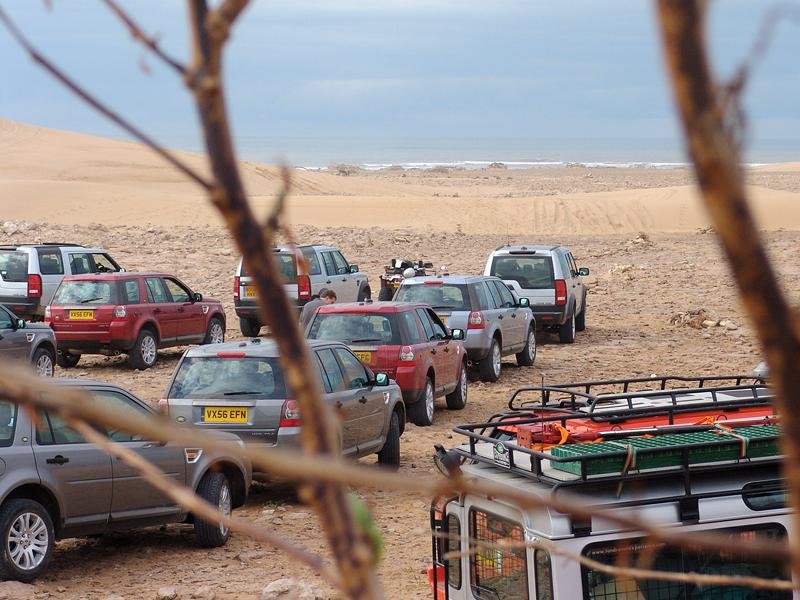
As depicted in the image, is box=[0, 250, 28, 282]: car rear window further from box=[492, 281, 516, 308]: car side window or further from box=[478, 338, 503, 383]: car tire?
box=[478, 338, 503, 383]: car tire

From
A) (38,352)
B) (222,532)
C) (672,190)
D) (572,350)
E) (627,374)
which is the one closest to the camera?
(222,532)

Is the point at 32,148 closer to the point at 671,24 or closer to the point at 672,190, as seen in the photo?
the point at 672,190

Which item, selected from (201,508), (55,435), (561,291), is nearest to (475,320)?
(561,291)

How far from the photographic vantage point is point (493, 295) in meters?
19.2

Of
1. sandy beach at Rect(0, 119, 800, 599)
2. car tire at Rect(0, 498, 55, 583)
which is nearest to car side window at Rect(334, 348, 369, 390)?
sandy beach at Rect(0, 119, 800, 599)

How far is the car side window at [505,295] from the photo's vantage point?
19453 mm

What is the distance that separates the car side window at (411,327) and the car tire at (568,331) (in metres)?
8.45

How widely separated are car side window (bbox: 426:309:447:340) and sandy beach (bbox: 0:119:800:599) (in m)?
1.08

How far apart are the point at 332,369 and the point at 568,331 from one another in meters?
11.9

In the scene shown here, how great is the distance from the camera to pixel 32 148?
93.2 metres

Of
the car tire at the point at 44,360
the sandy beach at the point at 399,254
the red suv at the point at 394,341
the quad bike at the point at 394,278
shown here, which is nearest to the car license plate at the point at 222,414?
the sandy beach at the point at 399,254

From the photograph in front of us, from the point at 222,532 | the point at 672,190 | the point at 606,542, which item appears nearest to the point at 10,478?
the point at 222,532

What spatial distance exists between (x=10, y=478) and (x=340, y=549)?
804 centimetres

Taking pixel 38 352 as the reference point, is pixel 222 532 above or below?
below
